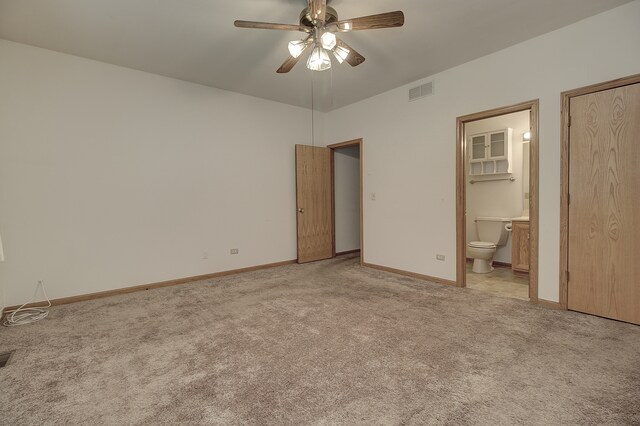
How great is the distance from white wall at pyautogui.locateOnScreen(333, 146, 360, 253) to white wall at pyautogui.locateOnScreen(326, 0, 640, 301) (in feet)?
2.05

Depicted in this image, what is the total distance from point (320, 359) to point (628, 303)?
2.74m

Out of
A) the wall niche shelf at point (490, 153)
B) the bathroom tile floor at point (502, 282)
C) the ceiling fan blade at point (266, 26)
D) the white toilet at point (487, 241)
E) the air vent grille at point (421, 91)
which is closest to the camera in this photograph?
the ceiling fan blade at point (266, 26)

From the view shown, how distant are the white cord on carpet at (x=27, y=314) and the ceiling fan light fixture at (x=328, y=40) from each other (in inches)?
146

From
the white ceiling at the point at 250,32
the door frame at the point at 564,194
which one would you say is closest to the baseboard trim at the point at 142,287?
the white ceiling at the point at 250,32

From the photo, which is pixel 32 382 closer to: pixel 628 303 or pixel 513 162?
pixel 628 303

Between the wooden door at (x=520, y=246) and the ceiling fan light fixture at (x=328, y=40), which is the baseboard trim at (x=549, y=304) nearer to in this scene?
the wooden door at (x=520, y=246)

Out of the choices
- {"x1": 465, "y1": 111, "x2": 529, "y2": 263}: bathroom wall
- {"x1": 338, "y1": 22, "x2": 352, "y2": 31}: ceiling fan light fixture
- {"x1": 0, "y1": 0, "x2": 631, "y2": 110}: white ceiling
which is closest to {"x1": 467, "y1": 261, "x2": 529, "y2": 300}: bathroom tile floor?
{"x1": 465, "y1": 111, "x2": 529, "y2": 263}: bathroom wall

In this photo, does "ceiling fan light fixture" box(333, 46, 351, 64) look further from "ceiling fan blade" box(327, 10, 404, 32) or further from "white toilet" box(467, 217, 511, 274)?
"white toilet" box(467, 217, 511, 274)

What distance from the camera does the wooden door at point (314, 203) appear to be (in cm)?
524

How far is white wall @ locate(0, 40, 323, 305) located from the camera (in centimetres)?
311

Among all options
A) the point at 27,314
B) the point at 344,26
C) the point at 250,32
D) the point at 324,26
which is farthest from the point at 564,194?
the point at 27,314

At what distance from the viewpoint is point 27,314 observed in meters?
3.02

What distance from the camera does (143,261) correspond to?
3.82 metres

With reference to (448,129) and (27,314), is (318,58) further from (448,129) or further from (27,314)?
(27,314)
